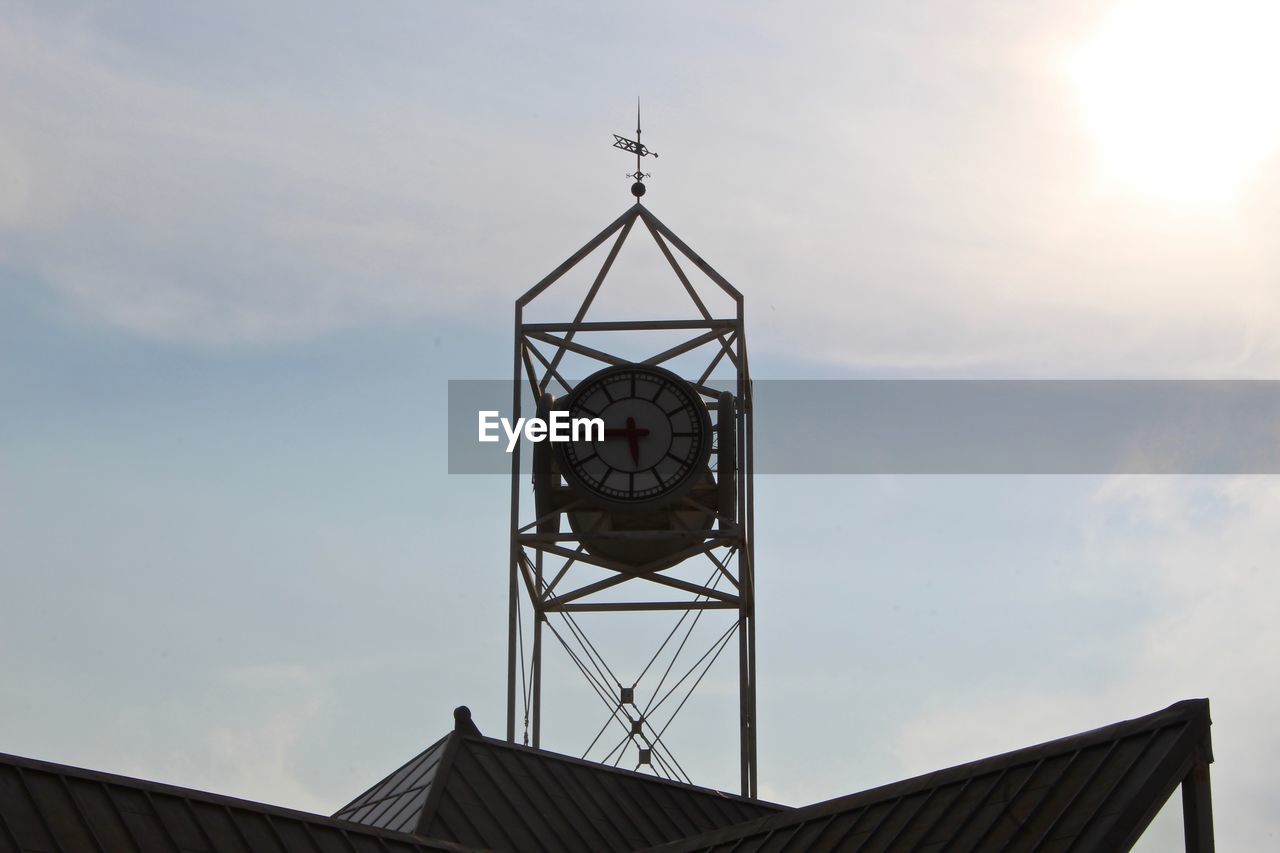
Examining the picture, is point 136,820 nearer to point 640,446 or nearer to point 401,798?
point 401,798

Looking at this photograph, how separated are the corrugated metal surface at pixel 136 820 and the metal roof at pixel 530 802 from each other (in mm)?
5193

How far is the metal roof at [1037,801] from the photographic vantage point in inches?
1030

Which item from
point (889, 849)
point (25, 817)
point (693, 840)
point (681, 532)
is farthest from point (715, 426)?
point (25, 817)

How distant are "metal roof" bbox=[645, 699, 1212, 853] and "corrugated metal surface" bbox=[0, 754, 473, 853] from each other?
19.3ft

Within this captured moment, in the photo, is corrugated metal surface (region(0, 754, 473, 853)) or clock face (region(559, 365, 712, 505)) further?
clock face (region(559, 365, 712, 505))

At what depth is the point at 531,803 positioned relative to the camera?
3631 centimetres

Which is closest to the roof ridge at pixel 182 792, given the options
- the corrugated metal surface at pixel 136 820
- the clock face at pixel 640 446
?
the corrugated metal surface at pixel 136 820

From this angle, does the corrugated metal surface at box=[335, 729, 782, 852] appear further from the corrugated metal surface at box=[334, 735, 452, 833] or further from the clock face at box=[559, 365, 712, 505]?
the clock face at box=[559, 365, 712, 505]

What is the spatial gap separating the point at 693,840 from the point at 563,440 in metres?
12.9

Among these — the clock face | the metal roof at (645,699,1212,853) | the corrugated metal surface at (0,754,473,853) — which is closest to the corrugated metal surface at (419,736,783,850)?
the corrugated metal surface at (0,754,473,853)

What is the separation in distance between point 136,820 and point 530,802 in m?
9.91

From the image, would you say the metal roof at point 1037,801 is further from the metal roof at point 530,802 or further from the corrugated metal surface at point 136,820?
the corrugated metal surface at point 136,820

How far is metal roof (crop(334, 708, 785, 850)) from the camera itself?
35.2 metres

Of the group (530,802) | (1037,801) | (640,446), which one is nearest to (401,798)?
(530,802)
